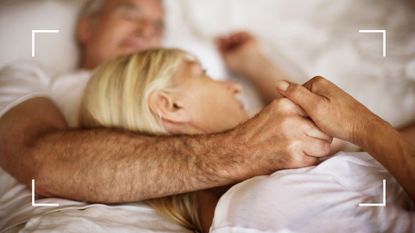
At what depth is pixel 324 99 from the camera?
914 millimetres

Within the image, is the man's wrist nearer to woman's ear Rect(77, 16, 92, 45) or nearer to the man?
the man

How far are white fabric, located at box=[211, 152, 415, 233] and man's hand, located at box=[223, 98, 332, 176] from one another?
4 cm

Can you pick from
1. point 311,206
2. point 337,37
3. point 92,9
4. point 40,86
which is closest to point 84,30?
point 92,9

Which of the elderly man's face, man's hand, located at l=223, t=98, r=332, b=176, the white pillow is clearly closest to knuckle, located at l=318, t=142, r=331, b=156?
man's hand, located at l=223, t=98, r=332, b=176

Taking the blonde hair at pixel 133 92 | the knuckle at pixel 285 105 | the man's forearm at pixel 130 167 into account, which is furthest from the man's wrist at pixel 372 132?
the blonde hair at pixel 133 92

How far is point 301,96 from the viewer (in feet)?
3.07

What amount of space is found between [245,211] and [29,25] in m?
0.88

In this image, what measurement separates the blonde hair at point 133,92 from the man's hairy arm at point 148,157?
5 cm

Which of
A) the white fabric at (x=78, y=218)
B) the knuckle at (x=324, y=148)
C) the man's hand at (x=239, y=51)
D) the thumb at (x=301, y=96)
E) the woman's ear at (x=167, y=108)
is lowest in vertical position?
the white fabric at (x=78, y=218)

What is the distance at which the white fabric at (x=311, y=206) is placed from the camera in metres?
0.79

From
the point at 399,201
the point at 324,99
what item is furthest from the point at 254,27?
the point at 399,201

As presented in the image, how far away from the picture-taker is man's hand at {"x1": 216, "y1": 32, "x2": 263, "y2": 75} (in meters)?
1.44

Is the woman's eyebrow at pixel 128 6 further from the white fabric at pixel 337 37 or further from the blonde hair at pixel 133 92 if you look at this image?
the blonde hair at pixel 133 92

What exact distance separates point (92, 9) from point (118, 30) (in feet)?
0.38
